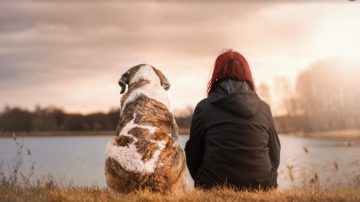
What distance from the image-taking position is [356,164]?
563 inches

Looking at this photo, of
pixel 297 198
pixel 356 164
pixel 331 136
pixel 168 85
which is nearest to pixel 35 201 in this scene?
pixel 168 85

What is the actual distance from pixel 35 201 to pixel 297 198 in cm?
376

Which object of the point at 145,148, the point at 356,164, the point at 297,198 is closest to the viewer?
the point at 145,148

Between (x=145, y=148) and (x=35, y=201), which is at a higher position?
(x=145, y=148)

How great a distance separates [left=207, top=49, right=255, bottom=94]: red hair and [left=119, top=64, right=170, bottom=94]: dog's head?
86 cm

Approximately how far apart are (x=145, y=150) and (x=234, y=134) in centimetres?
127


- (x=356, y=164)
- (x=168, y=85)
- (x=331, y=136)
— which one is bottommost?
(x=331, y=136)

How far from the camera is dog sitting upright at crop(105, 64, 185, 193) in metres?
6.60

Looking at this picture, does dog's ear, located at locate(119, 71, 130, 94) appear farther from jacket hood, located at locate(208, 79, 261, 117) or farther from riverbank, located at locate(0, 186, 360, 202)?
riverbank, located at locate(0, 186, 360, 202)

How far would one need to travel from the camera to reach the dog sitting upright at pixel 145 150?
6.60 metres

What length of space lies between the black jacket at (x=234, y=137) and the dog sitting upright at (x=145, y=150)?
0.40 metres

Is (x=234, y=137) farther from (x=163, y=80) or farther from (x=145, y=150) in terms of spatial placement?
(x=163, y=80)

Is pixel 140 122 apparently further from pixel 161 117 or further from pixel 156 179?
pixel 156 179

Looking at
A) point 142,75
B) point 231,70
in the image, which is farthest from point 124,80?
point 231,70
